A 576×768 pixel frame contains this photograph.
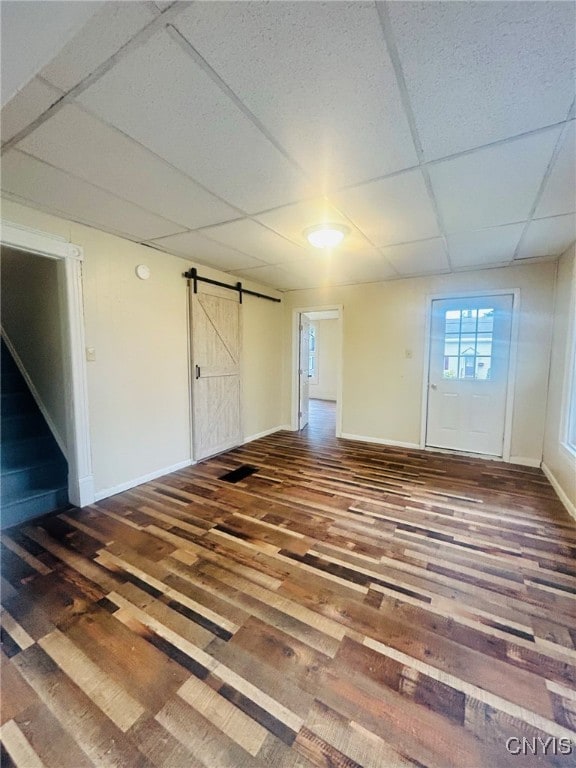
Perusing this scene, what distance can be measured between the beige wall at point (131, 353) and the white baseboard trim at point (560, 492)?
3.85 m

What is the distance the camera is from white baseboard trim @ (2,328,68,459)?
3.05m

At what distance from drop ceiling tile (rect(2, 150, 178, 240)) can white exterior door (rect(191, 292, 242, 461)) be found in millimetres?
1099

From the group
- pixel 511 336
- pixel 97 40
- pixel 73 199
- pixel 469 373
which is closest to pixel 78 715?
pixel 97 40

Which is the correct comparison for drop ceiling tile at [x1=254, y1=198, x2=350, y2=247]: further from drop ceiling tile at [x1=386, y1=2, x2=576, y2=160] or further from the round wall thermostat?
the round wall thermostat

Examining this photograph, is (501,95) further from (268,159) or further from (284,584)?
(284,584)

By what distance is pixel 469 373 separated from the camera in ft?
13.9

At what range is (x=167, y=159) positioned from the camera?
1.76 meters

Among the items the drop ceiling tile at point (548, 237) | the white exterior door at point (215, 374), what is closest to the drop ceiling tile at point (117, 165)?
the white exterior door at point (215, 374)

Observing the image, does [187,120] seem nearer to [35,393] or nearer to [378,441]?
[35,393]

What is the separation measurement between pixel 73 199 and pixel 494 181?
2.85 meters

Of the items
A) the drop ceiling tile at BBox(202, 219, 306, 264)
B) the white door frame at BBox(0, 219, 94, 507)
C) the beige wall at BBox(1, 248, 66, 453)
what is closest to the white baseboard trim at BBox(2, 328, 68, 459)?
the beige wall at BBox(1, 248, 66, 453)

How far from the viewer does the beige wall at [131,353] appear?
111 inches

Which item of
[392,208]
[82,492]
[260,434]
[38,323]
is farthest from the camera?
[260,434]

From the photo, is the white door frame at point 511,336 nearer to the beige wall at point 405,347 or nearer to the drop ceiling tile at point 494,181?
the beige wall at point 405,347
